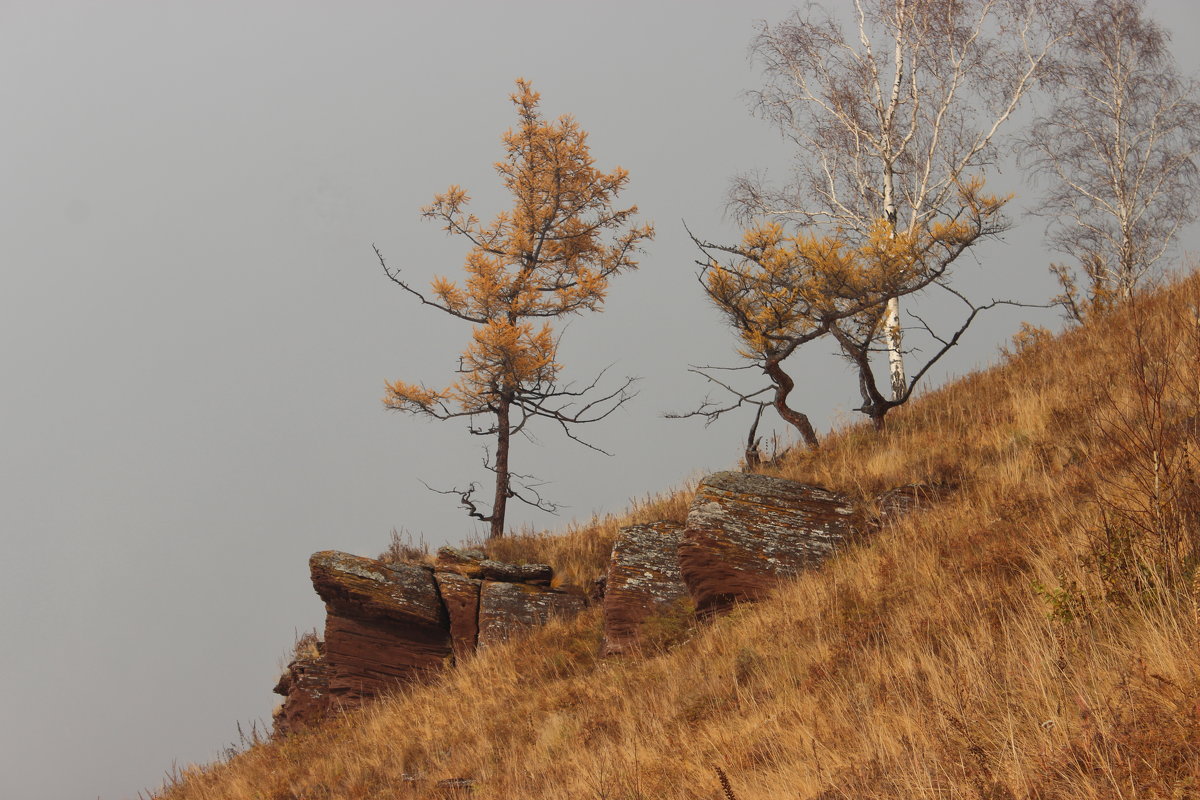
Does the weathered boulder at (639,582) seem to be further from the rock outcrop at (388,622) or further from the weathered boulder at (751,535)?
the rock outcrop at (388,622)

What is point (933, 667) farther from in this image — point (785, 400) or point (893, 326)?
point (893, 326)

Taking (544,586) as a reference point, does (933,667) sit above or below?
below

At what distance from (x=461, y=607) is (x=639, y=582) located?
355 centimetres

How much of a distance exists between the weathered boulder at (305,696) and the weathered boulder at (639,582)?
15.8 ft

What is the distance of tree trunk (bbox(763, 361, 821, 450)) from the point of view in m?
13.0

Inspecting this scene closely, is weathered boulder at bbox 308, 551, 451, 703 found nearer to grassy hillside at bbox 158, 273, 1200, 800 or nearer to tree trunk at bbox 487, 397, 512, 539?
grassy hillside at bbox 158, 273, 1200, 800

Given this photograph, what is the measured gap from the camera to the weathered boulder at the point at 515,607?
12.0 m

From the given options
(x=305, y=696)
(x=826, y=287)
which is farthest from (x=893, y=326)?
(x=305, y=696)

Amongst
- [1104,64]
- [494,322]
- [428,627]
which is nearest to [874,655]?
[428,627]

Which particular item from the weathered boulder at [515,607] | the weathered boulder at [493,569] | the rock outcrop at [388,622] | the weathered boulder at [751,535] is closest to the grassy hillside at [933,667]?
the weathered boulder at [751,535]

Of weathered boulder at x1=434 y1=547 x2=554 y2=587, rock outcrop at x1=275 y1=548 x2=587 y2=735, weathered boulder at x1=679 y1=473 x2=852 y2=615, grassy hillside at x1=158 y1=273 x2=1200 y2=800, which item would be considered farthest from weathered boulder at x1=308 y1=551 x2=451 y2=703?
weathered boulder at x1=679 y1=473 x2=852 y2=615

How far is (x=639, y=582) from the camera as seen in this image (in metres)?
10.2

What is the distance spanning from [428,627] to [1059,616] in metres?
9.57

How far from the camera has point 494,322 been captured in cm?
1731
